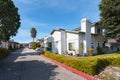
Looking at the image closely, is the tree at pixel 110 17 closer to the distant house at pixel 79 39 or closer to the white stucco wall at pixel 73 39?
the distant house at pixel 79 39

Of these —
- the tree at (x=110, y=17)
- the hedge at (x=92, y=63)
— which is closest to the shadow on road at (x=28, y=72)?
the hedge at (x=92, y=63)

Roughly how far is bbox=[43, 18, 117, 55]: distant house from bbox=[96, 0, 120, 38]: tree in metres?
3.00

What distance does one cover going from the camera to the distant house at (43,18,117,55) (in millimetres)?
29219

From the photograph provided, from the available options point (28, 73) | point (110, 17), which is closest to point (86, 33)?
point (110, 17)

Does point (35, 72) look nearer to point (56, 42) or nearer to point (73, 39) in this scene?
point (73, 39)

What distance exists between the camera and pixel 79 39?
29.2 meters

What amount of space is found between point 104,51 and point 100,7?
9.35 m

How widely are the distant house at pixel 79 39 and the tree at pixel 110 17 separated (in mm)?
3002

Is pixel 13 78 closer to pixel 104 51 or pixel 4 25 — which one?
pixel 4 25

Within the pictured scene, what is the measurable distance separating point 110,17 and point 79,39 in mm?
6418

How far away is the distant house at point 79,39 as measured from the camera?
1150 inches

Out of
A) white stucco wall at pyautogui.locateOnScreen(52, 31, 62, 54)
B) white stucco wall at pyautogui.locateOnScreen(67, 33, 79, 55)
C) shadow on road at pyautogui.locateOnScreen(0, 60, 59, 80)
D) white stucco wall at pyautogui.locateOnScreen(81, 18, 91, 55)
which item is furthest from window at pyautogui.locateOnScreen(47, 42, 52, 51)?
shadow on road at pyautogui.locateOnScreen(0, 60, 59, 80)

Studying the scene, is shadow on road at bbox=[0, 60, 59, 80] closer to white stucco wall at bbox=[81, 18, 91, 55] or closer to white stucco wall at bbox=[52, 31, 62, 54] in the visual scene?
white stucco wall at bbox=[81, 18, 91, 55]

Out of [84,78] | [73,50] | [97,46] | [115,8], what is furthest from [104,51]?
[84,78]
